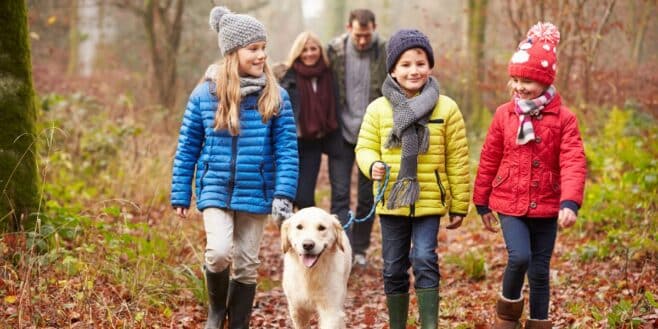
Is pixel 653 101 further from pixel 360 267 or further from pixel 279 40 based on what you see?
pixel 279 40

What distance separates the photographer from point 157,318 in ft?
17.6

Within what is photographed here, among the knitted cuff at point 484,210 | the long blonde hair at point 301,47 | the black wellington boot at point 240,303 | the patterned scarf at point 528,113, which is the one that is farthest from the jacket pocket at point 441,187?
the long blonde hair at point 301,47

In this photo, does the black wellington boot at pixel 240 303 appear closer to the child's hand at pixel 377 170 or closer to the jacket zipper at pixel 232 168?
the jacket zipper at pixel 232 168

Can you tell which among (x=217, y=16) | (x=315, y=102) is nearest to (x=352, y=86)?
(x=315, y=102)

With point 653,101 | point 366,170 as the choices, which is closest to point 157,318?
point 366,170

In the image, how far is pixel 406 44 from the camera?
4859 mm

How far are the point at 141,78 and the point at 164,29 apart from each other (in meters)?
2.90

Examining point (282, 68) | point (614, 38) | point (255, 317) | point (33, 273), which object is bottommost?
point (255, 317)

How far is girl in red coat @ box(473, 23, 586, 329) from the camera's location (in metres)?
4.61

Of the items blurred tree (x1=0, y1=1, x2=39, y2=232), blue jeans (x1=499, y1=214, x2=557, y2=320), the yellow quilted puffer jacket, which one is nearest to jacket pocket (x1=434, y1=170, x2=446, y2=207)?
the yellow quilted puffer jacket

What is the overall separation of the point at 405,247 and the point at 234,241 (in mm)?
1264

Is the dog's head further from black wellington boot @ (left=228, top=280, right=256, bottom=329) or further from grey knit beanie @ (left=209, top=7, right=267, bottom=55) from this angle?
grey knit beanie @ (left=209, top=7, right=267, bottom=55)

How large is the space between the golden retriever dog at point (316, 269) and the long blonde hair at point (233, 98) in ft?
2.76

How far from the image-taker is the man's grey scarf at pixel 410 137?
15.4 ft
